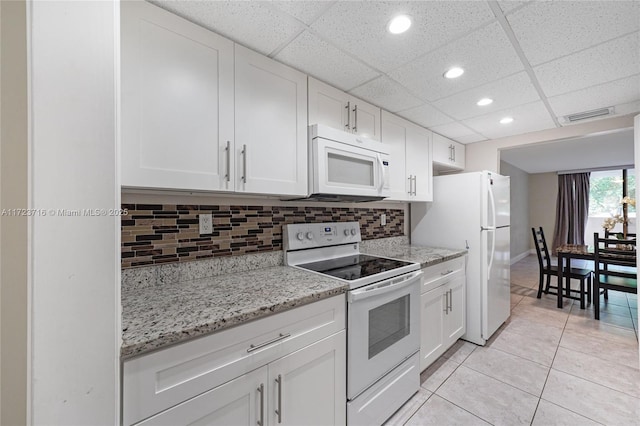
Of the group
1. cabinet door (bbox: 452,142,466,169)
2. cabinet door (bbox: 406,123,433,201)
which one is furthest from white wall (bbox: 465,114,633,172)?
cabinet door (bbox: 406,123,433,201)

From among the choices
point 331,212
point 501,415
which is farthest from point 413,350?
point 331,212

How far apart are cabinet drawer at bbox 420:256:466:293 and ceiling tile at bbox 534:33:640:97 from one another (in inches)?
58.0

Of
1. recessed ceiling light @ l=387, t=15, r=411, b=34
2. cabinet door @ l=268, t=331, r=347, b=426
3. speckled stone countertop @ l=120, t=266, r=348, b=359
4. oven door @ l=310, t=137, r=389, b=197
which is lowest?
cabinet door @ l=268, t=331, r=347, b=426

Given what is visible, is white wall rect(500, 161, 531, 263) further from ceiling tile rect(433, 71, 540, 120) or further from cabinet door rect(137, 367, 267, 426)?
cabinet door rect(137, 367, 267, 426)

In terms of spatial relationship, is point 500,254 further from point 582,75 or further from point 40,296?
point 40,296

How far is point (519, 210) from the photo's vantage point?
21.8 ft

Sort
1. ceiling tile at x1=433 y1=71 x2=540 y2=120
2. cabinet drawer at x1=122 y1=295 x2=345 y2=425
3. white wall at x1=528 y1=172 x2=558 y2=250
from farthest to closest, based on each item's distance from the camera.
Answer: white wall at x1=528 y1=172 x2=558 y2=250 < ceiling tile at x1=433 y1=71 x2=540 y2=120 < cabinet drawer at x1=122 y1=295 x2=345 y2=425

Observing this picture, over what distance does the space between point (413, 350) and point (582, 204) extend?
753 centimetres

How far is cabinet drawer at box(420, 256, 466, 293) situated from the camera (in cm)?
202

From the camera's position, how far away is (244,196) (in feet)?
5.51

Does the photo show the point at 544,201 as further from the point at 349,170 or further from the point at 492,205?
the point at 349,170

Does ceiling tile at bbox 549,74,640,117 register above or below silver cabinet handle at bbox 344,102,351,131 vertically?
above

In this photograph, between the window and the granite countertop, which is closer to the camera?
the granite countertop

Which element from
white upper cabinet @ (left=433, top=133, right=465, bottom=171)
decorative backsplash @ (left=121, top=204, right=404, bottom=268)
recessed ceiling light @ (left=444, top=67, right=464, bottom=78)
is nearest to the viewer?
decorative backsplash @ (left=121, top=204, right=404, bottom=268)
